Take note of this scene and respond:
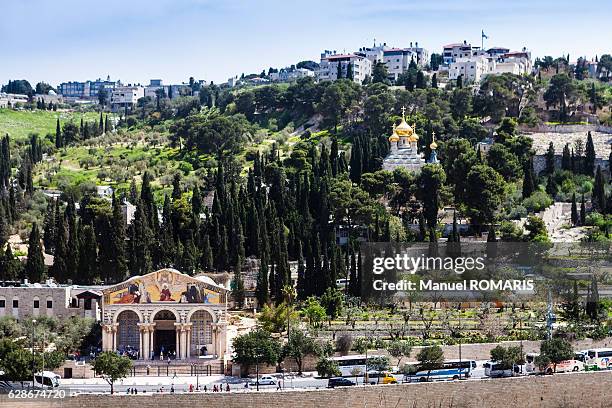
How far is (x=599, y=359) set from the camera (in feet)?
152

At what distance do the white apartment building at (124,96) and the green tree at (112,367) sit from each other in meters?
113

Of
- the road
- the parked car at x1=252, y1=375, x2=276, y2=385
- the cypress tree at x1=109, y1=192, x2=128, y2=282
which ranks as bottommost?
the road

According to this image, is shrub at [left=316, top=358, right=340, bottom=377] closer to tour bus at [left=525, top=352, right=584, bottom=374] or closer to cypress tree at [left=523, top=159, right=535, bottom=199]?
tour bus at [left=525, top=352, right=584, bottom=374]

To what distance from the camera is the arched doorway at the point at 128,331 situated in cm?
4738

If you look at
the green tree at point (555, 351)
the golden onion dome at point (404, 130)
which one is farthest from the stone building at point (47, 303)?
the golden onion dome at point (404, 130)

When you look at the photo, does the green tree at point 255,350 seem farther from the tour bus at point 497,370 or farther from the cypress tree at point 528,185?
the cypress tree at point 528,185

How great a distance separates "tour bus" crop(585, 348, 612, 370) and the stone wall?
107 centimetres

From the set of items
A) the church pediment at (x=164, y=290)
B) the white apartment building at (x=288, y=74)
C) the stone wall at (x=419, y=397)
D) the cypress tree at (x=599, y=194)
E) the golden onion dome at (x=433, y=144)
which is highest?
the white apartment building at (x=288, y=74)

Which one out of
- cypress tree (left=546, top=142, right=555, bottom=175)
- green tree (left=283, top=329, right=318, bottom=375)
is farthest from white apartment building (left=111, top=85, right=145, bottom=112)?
green tree (left=283, top=329, right=318, bottom=375)

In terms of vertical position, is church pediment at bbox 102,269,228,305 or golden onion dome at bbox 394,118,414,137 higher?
golden onion dome at bbox 394,118,414,137

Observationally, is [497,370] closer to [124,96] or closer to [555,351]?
[555,351]

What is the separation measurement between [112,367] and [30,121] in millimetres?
87930

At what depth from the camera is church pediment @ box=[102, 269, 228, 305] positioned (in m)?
47.2

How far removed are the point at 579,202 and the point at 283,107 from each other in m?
39.5
